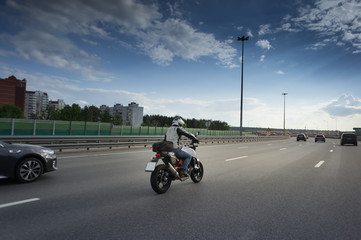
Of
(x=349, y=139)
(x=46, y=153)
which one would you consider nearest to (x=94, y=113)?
(x=349, y=139)

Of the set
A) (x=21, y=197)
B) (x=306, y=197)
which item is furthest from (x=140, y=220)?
(x=306, y=197)

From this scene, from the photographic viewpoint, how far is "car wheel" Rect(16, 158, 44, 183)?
6.35 metres

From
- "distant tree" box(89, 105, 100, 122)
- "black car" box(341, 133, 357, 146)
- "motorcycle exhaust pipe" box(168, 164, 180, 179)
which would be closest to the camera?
"motorcycle exhaust pipe" box(168, 164, 180, 179)

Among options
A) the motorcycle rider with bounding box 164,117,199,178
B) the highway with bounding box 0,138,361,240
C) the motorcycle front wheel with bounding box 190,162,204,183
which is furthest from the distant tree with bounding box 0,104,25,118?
the motorcycle rider with bounding box 164,117,199,178

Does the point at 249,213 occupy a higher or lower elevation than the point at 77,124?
lower

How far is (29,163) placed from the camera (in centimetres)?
657

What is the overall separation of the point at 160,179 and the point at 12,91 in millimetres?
175869

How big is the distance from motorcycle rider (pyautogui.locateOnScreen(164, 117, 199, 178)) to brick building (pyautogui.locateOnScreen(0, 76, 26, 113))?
172273mm

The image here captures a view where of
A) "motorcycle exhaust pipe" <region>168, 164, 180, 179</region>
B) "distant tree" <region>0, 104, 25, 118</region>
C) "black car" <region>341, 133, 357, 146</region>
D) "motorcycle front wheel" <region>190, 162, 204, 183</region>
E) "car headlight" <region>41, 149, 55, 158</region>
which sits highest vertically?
"distant tree" <region>0, 104, 25, 118</region>

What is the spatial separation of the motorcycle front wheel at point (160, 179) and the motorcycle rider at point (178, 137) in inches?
18.0

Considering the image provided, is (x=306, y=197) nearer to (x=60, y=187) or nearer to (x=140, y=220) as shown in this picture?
(x=140, y=220)

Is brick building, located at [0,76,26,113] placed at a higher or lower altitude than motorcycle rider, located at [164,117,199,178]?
higher

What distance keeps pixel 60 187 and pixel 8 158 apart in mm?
1442

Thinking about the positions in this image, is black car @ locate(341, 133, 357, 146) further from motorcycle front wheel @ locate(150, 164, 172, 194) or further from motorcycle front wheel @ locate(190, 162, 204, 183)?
motorcycle front wheel @ locate(150, 164, 172, 194)
